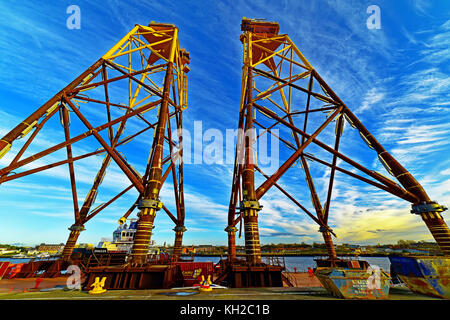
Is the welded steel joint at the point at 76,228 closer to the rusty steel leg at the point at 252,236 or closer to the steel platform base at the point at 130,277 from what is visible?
the steel platform base at the point at 130,277

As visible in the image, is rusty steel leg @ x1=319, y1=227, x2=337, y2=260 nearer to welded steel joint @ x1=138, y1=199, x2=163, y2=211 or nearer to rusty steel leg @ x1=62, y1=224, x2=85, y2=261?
welded steel joint @ x1=138, y1=199, x2=163, y2=211

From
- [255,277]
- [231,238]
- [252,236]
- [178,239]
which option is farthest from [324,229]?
[178,239]

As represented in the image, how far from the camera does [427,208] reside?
12844 mm

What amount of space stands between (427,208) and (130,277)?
20481 millimetres

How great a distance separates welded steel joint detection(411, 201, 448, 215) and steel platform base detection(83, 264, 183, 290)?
18178mm

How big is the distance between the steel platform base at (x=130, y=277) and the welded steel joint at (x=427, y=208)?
1818 centimetres

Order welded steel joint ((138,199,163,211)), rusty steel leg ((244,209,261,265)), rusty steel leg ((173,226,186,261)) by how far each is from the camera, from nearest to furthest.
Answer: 1. welded steel joint ((138,199,163,211))
2. rusty steel leg ((244,209,261,265))
3. rusty steel leg ((173,226,186,261))

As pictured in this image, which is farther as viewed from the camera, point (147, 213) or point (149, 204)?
point (149, 204)

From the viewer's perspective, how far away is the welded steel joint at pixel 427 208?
498 inches

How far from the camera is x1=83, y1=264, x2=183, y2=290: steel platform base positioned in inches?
395

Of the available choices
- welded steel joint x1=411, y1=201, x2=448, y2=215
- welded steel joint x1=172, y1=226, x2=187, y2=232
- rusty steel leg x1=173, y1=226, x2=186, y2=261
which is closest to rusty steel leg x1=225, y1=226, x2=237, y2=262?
welded steel joint x1=172, y1=226, x2=187, y2=232

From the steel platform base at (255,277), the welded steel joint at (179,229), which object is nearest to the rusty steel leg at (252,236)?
the steel platform base at (255,277)

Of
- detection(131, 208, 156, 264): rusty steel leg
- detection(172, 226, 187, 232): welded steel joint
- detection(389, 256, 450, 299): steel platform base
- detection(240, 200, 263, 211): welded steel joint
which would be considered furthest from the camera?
detection(172, 226, 187, 232): welded steel joint

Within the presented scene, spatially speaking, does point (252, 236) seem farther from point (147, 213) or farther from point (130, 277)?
point (130, 277)
